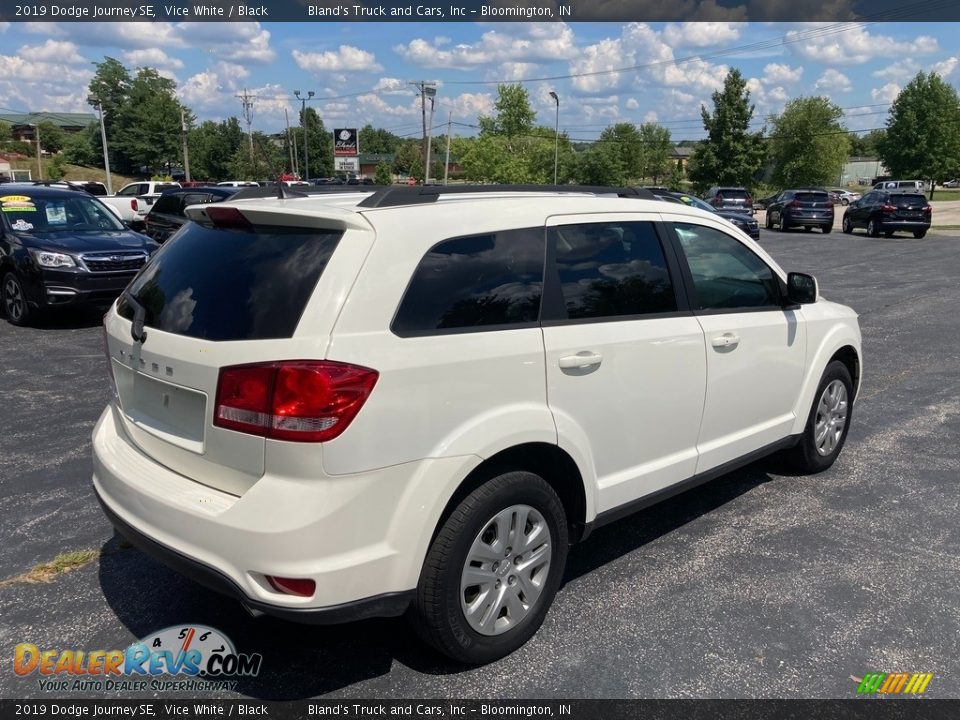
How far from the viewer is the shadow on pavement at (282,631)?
2904 millimetres

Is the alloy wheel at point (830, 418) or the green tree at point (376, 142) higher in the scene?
the green tree at point (376, 142)

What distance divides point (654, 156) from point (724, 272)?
114 m

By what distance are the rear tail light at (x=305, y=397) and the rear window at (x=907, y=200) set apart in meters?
29.2

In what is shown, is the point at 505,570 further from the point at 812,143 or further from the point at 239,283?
the point at 812,143

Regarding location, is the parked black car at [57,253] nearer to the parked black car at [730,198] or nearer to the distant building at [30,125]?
the parked black car at [730,198]

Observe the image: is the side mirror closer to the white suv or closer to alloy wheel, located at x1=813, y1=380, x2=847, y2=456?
alloy wheel, located at x1=813, y1=380, x2=847, y2=456

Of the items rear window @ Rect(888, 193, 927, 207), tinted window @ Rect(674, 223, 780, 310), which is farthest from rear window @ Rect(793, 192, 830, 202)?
tinted window @ Rect(674, 223, 780, 310)

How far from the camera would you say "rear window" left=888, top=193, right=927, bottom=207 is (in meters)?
26.8

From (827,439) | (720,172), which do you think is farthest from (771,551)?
(720,172)

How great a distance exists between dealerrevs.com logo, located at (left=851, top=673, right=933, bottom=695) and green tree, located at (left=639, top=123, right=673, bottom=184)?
108957 millimetres

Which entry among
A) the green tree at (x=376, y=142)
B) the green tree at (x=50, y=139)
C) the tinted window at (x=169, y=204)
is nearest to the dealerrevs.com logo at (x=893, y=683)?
the tinted window at (x=169, y=204)

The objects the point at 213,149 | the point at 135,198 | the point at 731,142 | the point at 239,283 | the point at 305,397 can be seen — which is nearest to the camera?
the point at 305,397

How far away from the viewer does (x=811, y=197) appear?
3006 centimetres

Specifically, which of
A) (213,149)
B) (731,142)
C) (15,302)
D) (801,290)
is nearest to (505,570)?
(801,290)
